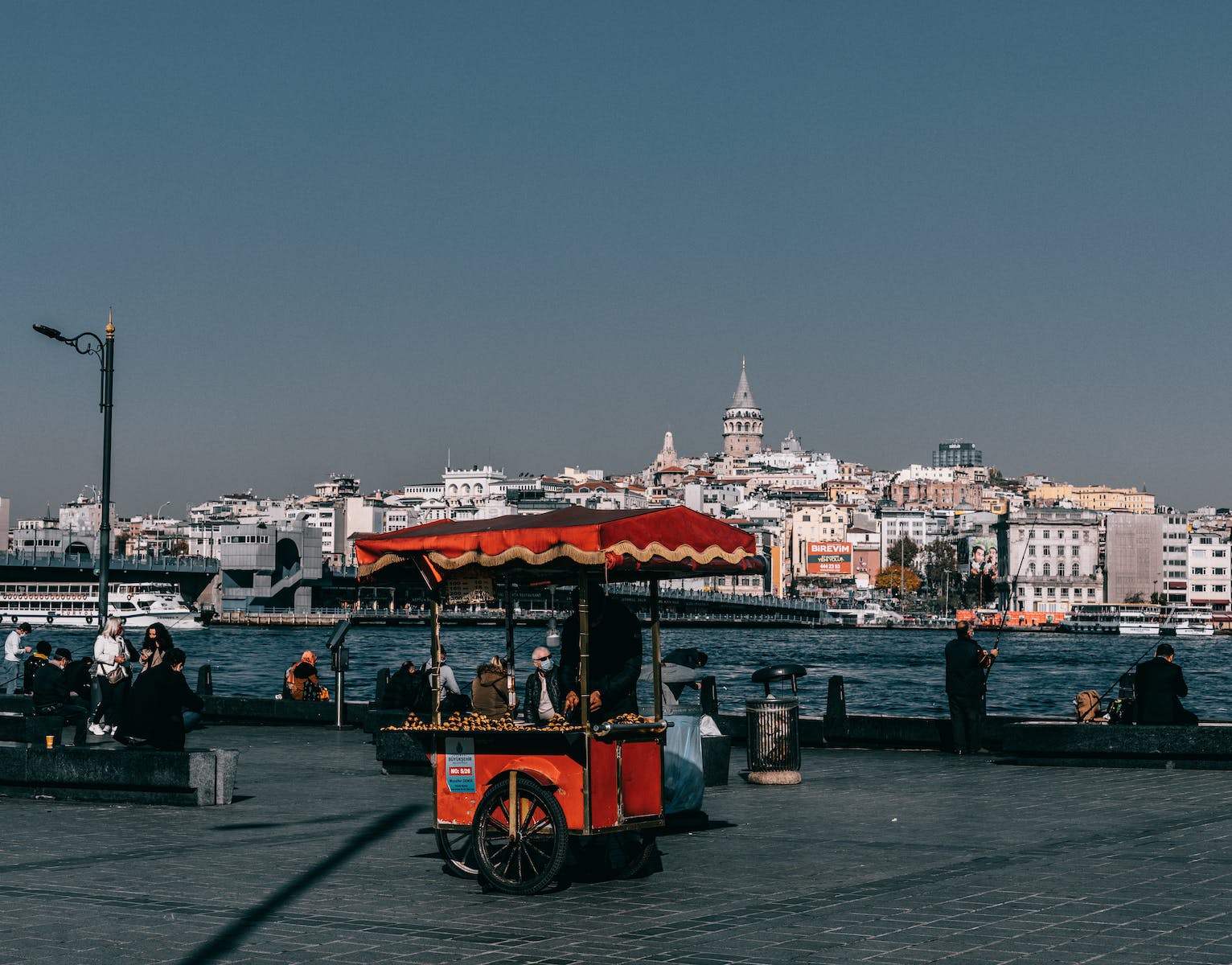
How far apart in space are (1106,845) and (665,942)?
13.9 feet

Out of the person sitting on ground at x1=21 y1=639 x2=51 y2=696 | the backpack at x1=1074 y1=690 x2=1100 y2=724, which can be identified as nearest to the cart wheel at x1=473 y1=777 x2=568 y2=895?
the backpack at x1=1074 y1=690 x2=1100 y2=724

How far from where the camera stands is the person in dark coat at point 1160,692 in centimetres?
1672

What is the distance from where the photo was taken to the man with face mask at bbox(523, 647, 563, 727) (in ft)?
33.0

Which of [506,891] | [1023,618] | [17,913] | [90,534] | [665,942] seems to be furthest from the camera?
[90,534]

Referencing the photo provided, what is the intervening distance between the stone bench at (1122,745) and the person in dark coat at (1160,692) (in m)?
0.33

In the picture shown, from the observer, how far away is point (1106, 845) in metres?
10.9

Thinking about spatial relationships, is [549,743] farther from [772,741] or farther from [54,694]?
[54,694]

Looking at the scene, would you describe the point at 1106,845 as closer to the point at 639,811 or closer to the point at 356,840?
the point at 639,811

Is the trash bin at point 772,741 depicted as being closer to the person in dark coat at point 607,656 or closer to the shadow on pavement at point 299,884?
the shadow on pavement at point 299,884

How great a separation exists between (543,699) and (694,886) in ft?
4.72

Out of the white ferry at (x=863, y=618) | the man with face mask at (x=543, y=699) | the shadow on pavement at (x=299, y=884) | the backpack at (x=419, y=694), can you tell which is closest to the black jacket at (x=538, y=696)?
the man with face mask at (x=543, y=699)

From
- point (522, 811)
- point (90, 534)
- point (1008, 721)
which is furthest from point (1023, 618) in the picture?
point (522, 811)

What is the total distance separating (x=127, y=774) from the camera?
13.5 meters

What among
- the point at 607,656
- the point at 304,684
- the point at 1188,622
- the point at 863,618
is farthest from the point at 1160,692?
the point at 863,618
